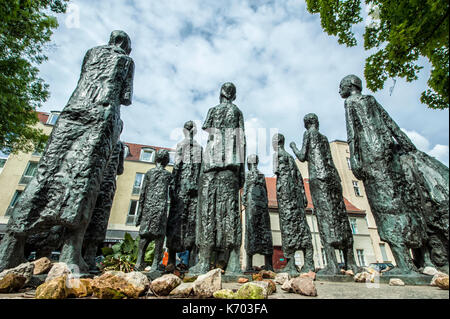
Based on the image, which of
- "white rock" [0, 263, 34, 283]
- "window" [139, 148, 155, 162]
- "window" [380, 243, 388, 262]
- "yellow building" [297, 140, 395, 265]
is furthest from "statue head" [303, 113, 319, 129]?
"window" [380, 243, 388, 262]

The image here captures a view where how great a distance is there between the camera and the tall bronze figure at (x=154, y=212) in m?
4.38

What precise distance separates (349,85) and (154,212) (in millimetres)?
4289

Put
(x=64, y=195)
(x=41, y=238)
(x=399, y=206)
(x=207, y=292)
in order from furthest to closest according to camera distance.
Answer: (x=41, y=238) < (x=399, y=206) < (x=64, y=195) < (x=207, y=292)

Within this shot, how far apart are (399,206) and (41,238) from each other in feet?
14.8

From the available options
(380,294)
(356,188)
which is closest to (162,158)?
(380,294)

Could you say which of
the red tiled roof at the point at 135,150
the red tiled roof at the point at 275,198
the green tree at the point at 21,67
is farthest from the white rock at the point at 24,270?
the red tiled roof at the point at 135,150

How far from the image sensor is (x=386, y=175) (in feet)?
9.21

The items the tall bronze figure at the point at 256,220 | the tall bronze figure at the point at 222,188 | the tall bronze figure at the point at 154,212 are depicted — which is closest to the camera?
the tall bronze figure at the point at 222,188

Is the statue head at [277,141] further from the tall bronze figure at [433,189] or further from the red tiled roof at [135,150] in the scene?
the red tiled roof at [135,150]

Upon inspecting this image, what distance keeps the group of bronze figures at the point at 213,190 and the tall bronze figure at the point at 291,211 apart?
0.03 meters

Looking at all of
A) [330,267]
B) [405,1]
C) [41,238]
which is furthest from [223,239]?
[405,1]
